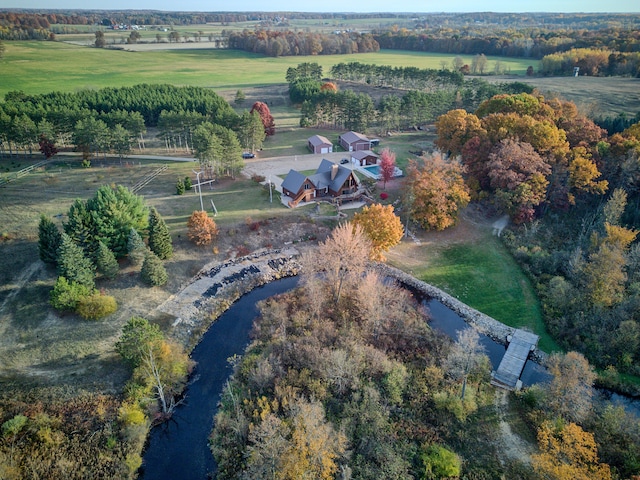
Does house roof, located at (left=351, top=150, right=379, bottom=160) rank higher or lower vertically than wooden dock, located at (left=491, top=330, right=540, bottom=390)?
higher

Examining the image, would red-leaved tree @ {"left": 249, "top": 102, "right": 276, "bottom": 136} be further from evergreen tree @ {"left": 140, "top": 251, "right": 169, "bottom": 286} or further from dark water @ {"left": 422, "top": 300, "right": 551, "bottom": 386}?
dark water @ {"left": 422, "top": 300, "right": 551, "bottom": 386}

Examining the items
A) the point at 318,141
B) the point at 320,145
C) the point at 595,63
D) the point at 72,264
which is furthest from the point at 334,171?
the point at 595,63

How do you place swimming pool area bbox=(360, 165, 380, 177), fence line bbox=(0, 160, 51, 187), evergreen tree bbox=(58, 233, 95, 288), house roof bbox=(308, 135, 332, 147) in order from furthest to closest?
house roof bbox=(308, 135, 332, 147) < swimming pool area bbox=(360, 165, 380, 177) < fence line bbox=(0, 160, 51, 187) < evergreen tree bbox=(58, 233, 95, 288)

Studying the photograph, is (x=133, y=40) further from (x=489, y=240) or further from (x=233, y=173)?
(x=489, y=240)

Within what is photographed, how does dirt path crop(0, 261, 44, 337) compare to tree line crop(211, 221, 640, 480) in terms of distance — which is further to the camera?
dirt path crop(0, 261, 44, 337)

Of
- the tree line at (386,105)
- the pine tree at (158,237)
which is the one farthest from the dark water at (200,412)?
the tree line at (386,105)

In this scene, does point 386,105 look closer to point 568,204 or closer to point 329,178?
point 329,178

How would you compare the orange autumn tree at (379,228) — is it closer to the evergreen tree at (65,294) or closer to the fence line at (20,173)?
the evergreen tree at (65,294)

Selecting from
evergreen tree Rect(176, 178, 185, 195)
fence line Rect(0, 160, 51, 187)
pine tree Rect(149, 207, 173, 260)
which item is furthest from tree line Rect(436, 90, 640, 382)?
fence line Rect(0, 160, 51, 187)
